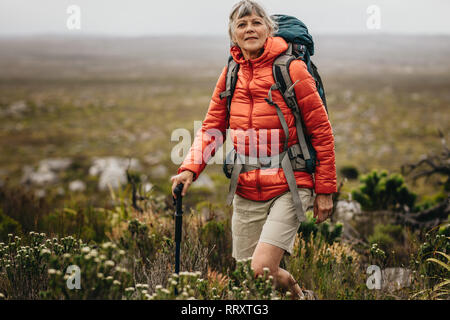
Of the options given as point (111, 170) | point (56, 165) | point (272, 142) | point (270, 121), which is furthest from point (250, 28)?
point (56, 165)

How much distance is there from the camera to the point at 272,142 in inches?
110

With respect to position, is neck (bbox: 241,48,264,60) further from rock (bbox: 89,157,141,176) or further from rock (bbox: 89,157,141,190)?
rock (bbox: 89,157,141,176)

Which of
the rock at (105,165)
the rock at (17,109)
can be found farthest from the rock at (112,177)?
the rock at (17,109)

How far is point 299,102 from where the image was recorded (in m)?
2.74

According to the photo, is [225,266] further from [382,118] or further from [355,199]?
[382,118]

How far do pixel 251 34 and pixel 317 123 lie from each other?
717mm

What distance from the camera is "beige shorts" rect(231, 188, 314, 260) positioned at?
272 centimetres

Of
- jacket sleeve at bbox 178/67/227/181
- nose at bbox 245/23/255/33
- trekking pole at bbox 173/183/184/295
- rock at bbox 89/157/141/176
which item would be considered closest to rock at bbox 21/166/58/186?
rock at bbox 89/157/141/176

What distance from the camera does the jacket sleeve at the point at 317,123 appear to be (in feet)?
8.90

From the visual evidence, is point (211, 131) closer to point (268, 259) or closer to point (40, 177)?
Answer: point (268, 259)

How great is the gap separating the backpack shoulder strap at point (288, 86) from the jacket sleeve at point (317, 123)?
29 millimetres

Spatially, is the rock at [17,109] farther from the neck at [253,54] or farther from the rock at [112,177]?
the neck at [253,54]

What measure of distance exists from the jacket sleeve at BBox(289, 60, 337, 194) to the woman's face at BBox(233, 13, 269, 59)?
0.27m
